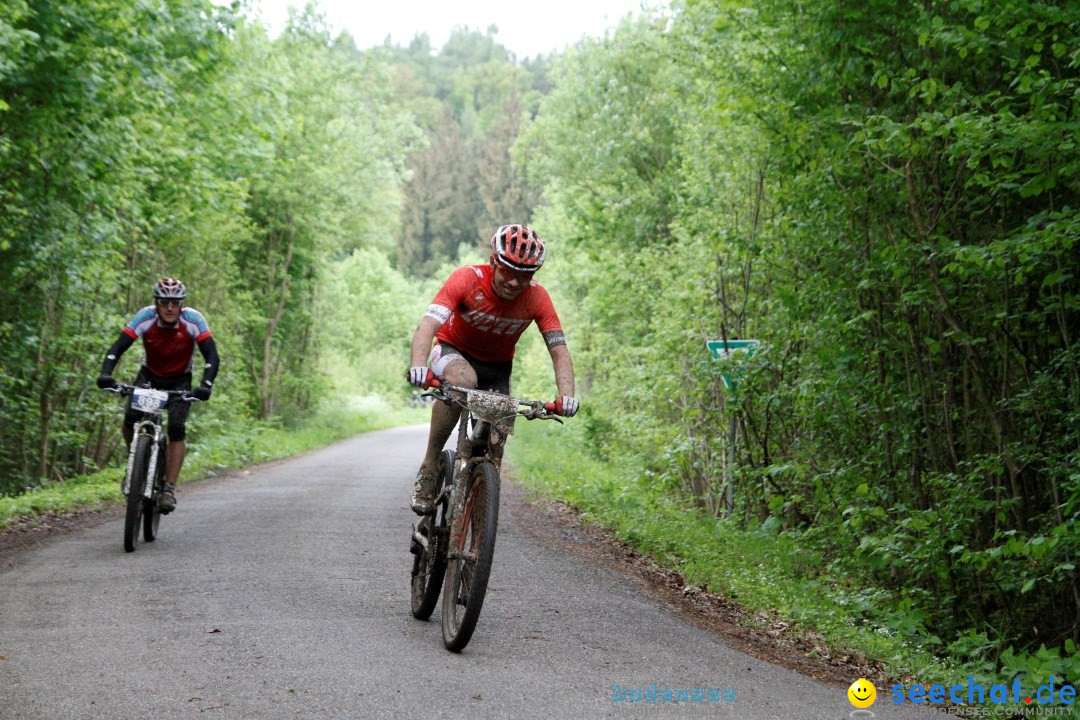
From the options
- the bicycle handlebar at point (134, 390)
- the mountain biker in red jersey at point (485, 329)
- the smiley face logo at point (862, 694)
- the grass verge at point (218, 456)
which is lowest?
the grass verge at point (218, 456)

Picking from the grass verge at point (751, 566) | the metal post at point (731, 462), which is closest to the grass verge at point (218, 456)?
the grass verge at point (751, 566)

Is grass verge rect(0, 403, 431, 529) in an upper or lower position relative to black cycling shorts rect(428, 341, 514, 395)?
lower

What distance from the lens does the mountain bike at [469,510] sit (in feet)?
18.0

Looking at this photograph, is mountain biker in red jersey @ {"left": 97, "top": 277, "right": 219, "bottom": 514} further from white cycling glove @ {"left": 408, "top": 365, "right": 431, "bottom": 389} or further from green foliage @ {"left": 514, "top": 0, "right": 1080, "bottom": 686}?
green foliage @ {"left": 514, "top": 0, "right": 1080, "bottom": 686}

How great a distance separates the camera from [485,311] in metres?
6.25

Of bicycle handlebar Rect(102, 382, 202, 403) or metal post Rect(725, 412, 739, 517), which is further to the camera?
metal post Rect(725, 412, 739, 517)

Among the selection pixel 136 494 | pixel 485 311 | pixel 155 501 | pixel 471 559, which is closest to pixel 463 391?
pixel 485 311

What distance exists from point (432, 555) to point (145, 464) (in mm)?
3829

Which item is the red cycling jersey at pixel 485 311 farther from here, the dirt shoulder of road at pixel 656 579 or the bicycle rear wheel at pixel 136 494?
the bicycle rear wheel at pixel 136 494

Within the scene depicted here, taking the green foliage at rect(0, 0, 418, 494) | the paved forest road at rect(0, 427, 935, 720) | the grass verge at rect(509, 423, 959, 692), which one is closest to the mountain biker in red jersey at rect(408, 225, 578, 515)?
the paved forest road at rect(0, 427, 935, 720)

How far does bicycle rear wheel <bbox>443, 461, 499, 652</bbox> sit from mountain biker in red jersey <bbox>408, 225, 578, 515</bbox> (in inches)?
19.1

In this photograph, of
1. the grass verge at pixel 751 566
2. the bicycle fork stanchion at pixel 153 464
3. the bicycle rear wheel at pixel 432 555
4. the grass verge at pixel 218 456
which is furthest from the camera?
the grass verge at pixel 218 456

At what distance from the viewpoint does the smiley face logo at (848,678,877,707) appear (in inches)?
199

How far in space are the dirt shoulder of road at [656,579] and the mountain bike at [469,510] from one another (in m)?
1.84
